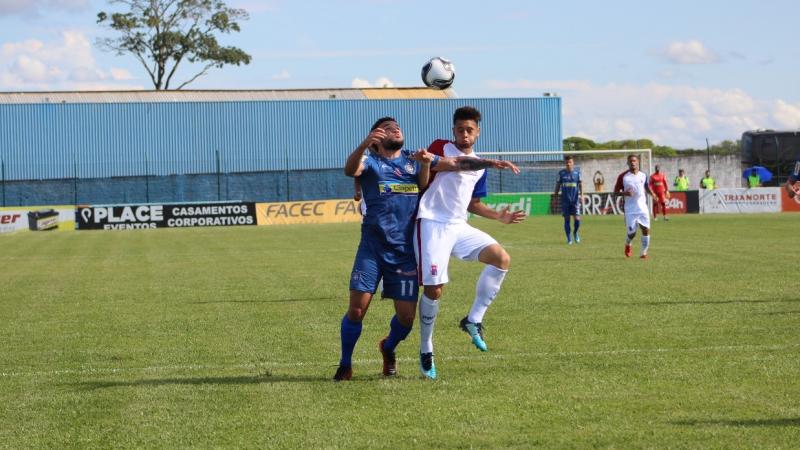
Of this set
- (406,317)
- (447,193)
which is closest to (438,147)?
(447,193)

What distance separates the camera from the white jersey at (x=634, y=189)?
898 inches

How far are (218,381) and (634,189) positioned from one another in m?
15.7

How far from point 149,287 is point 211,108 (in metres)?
43.7

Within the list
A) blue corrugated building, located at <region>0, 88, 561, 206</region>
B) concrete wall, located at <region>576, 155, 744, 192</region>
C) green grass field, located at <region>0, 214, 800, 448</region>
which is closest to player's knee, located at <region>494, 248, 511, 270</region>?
green grass field, located at <region>0, 214, 800, 448</region>

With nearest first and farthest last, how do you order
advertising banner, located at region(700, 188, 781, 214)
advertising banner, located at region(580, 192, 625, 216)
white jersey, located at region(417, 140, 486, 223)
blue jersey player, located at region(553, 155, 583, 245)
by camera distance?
1. white jersey, located at region(417, 140, 486, 223)
2. blue jersey player, located at region(553, 155, 583, 245)
3. advertising banner, located at region(700, 188, 781, 214)
4. advertising banner, located at region(580, 192, 625, 216)

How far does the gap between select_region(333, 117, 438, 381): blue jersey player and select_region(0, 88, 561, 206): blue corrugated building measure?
46400mm

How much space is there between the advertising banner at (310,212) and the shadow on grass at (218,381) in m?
38.9

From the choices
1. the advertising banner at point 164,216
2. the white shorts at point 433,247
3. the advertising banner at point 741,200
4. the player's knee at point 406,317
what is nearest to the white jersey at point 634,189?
the white shorts at point 433,247

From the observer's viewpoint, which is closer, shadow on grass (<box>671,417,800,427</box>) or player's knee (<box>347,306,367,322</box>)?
shadow on grass (<box>671,417,800,427</box>)

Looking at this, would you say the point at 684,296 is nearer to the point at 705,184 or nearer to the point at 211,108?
the point at 705,184

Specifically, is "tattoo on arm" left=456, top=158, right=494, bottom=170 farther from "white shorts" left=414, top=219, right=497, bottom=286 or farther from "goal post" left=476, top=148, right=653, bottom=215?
"goal post" left=476, top=148, right=653, bottom=215

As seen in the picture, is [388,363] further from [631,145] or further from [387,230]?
[631,145]

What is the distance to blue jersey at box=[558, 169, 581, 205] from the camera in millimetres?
28625

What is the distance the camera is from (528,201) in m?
48.5
